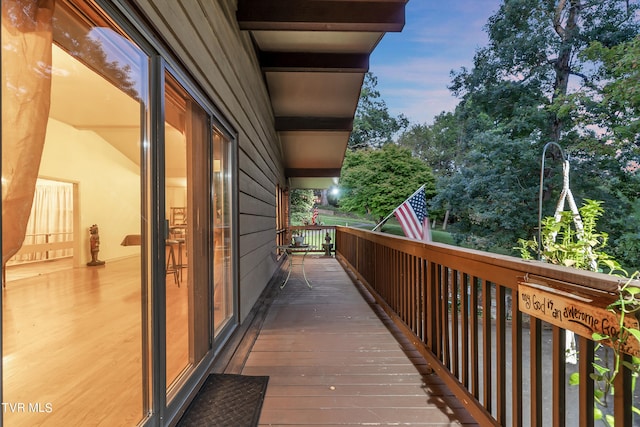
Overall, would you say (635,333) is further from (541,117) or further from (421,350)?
(541,117)

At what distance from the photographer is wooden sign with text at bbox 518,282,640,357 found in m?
0.89

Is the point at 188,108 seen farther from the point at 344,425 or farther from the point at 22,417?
the point at 344,425

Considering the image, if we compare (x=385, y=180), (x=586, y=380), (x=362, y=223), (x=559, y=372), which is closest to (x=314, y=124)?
(x=559, y=372)

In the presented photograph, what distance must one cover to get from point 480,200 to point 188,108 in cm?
1096

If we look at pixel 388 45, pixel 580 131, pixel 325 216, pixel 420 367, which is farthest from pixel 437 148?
pixel 420 367

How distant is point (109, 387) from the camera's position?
5.42ft

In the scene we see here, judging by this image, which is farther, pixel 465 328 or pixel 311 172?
pixel 311 172

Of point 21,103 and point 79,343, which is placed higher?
point 21,103

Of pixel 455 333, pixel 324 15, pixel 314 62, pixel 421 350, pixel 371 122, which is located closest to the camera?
pixel 455 333

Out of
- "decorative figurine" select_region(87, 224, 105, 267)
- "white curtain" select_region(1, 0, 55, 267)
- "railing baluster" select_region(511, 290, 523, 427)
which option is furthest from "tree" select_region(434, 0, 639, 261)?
"white curtain" select_region(1, 0, 55, 267)

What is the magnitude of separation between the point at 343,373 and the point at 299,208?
13.6 metres

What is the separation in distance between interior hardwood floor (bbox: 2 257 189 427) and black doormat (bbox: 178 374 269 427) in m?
0.22

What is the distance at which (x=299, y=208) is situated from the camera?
15719 mm

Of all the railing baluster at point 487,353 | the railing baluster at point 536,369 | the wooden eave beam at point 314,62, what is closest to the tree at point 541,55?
the wooden eave beam at point 314,62
